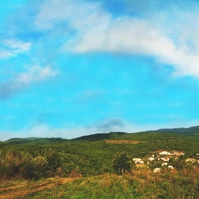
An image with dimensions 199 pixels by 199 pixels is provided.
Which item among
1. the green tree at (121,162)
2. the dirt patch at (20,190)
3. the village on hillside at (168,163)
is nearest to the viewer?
the dirt patch at (20,190)

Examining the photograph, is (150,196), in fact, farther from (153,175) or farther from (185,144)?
(185,144)

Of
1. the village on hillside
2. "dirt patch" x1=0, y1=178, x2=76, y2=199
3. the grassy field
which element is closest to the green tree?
the village on hillside

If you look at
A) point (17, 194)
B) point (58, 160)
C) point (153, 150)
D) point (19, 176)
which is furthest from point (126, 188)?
point (153, 150)

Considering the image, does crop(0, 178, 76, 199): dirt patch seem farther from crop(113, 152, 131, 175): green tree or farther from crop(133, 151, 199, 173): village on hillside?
crop(113, 152, 131, 175): green tree

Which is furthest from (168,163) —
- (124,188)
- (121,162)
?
(124,188)

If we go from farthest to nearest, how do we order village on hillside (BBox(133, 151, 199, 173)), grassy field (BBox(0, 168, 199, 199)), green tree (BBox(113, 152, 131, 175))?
green tree (BBox(113, 152, 131, 175))
village on hillside (BBox(133, 151, 199, 173))
grassy field (BBox(0, 168, 199, 199))

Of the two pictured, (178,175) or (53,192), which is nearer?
(53,192)

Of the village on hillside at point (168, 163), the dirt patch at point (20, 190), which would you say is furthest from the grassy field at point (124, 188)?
the village on hillside at point (168, 163)

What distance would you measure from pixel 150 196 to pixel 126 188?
65.6 inches

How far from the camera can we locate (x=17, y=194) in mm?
Result: 16719

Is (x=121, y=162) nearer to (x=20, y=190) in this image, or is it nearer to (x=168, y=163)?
(x=20, y=190)

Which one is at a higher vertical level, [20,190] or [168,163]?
[20,190]

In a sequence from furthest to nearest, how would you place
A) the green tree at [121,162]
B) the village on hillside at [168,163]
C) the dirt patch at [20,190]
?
Answer: the green tree at [121,162], the village on hillside at [168,163], the dirt patch at [20,190]

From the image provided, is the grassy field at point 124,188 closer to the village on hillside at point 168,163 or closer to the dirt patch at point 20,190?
the dirt patch at point 20,190
